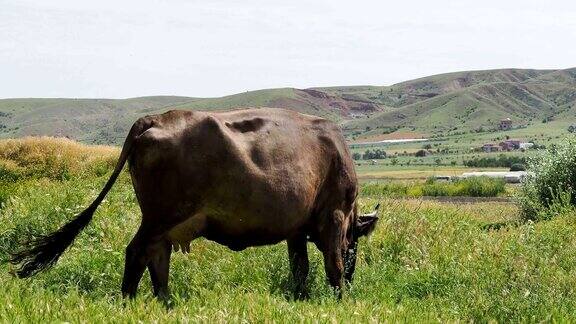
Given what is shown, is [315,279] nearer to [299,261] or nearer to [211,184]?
[299,261]

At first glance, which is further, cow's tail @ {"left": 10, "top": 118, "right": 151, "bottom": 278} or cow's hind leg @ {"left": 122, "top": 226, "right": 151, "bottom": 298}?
cow's tail @ {"left": 10, "top": 118, "right": 151, "bottom": 278}

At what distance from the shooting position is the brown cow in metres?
7.27

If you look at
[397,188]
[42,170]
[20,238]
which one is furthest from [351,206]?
[397,188]

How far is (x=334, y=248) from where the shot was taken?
8734 millimetres

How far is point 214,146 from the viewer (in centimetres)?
741

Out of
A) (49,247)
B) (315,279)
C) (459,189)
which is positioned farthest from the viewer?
(459,189)

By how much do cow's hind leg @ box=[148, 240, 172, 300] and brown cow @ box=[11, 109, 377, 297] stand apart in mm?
11

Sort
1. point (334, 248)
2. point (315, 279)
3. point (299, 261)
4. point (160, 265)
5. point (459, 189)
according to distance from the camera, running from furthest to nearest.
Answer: point (459, 189) → point (315, 279) → point (299, 261) → point (334, 248) → point (160, 265)

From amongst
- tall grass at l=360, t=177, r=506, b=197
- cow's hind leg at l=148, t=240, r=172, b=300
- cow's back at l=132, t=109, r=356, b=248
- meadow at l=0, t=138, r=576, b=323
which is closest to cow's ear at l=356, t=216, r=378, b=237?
meadow at l=0, t=138, r=576, b=323

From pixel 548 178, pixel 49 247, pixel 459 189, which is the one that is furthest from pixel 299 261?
pixel 459 189

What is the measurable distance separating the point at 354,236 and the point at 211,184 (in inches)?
123

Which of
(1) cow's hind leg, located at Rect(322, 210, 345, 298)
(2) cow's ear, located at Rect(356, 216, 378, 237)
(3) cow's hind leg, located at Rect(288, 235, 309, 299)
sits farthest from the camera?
(2) cow's ear, located at Rect(356, 216, 378, 237)

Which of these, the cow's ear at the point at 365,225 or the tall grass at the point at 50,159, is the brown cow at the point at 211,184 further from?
the tall grass at the point at 50,159

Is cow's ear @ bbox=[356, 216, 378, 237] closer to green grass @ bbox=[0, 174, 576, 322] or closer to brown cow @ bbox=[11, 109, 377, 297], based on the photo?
green grass @ bbox=[0, 174, 576, 322]
